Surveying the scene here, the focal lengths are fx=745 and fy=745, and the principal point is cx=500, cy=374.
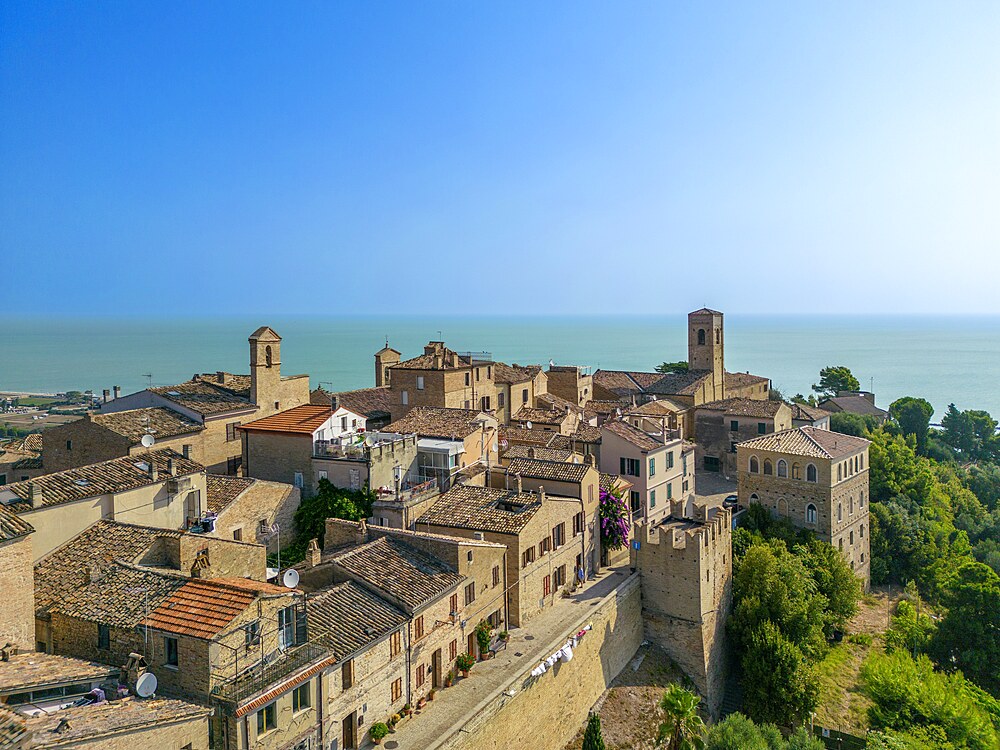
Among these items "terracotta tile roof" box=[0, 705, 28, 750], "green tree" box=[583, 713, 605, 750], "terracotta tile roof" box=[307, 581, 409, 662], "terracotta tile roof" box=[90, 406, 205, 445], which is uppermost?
"terracotta tile roof" box=[90, 406, 205, 445]

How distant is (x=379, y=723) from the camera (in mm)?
16609

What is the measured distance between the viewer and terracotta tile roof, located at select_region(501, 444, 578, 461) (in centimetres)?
3003

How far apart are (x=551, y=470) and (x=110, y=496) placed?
1420cm

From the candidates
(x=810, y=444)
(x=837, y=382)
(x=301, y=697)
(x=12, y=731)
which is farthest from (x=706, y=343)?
(x=12, y=731)

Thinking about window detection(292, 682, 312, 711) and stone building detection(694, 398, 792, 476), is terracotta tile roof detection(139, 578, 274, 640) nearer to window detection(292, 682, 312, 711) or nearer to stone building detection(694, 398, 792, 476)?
window detection(292, 682, 312, 711)

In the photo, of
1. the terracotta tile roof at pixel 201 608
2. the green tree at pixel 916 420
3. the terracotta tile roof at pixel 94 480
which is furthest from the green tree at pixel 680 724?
the green tree at pixel 916 420

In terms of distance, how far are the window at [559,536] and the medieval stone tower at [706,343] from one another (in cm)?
3140

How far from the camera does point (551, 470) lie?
27.1m

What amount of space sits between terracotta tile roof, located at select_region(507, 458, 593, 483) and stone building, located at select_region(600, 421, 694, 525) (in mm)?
6047

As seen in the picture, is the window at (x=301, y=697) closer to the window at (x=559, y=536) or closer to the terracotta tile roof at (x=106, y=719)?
the terracotta tile roof at (x=106, y=719)

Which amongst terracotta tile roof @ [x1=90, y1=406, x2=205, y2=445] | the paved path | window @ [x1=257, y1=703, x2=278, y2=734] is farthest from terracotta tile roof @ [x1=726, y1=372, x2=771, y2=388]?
window @ [x1=257, y1=703, x2=278, y2=734]

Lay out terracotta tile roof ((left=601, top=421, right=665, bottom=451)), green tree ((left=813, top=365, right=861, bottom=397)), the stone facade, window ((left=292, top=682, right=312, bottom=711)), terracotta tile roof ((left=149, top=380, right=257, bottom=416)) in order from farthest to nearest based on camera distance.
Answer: green tree ((left=813, top=365, right=861, bottom=397)) → terracotta tile roof ((left=601, top=421, right=665, bottom=451)) → terracotta tile roof ((left=149, top=380, right=257, bottom=416)) → the stone facade → window ((left=292, top=682, right=312, bottom=711))

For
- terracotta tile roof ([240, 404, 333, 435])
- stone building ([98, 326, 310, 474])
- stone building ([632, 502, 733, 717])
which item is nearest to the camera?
stone building ([632, 502, 733, 717])

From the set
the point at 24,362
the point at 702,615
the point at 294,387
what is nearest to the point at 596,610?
the point at 702,615
